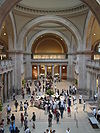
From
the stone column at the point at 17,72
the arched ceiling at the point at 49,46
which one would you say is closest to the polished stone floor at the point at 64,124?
the stone column at the point at 17,72

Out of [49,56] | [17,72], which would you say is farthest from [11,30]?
[49,56]

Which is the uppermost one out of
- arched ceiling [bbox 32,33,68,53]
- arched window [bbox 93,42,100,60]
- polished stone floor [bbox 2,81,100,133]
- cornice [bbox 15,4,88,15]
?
cornice [bbox 15,4,88,15]

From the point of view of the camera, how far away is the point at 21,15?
65.5 ft

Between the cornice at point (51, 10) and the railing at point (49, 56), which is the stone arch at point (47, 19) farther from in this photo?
the railing at point (49, 56)

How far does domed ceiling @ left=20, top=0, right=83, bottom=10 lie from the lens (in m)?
19.1

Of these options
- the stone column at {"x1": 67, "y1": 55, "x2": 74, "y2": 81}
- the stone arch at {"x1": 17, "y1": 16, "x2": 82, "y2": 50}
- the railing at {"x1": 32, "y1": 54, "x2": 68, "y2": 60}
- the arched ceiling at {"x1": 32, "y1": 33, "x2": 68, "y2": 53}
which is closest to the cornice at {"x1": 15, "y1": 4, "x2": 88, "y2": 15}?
the stone arch at {"x1": 17, "y1": 16, "x2": 82, "y2": 50}

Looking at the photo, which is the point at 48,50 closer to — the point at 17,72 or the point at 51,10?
the point at 51,10

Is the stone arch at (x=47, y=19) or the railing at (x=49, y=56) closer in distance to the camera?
the stone arch at (x=47, y=19)

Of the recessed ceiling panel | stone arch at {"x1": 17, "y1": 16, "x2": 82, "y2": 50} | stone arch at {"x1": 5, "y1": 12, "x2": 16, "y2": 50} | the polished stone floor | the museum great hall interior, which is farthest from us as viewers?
stone arch at {"x1": 17, "y1": 16, "x2": 82, "y2": 50}

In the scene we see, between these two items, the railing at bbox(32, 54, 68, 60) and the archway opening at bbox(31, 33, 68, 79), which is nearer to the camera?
the railing at bbox(32, 54, 68, 60)

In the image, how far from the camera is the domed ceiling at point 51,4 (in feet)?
62.6

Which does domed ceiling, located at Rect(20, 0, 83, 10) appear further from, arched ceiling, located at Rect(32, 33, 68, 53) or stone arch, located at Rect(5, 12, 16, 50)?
arched ceiling, located at Rect(32, 33, 68, 53)

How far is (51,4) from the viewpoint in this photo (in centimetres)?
2016

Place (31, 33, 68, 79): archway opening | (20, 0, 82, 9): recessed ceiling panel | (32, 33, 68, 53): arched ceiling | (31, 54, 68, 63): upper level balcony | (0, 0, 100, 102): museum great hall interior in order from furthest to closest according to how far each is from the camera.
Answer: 1. (32, 33, 68, 53): arched ceiling
2. (31, 33, 68, 79): archway opening
3. (31, 54, 68, 63): upper level balcony
4. (20, 0, 82, 9): recessed ceiling panel
5. (0, 0, 100, 102): museum great hall interior
